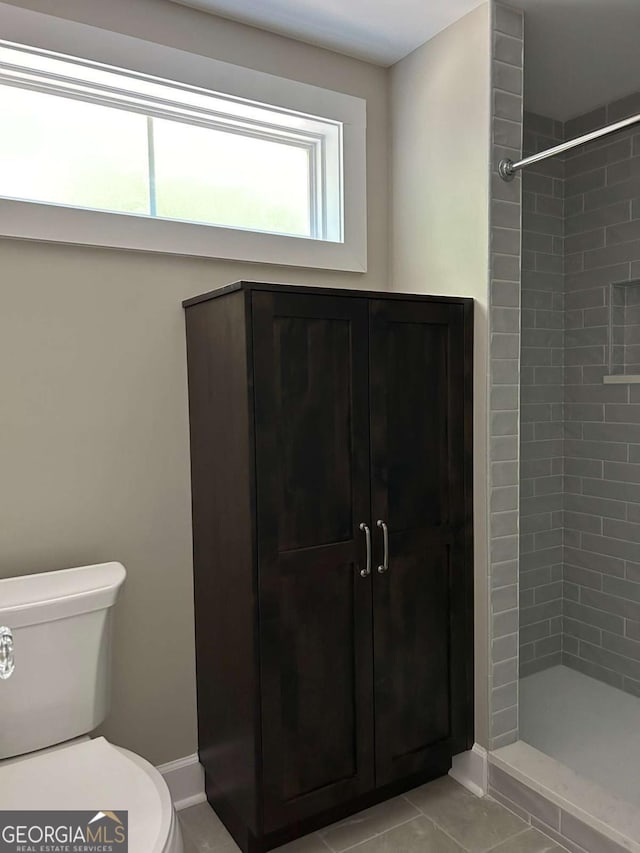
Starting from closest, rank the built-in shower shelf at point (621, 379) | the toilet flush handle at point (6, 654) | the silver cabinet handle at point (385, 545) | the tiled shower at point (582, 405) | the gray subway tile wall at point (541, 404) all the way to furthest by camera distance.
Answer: the toilet flush handle at point (6, 654)
the silver cabinet handle at point (385, 545)
the built-in shower shelf at point (621, 379)
the tiled shower at point (582, 405)
the gray subway tile wall at point (541, 404)

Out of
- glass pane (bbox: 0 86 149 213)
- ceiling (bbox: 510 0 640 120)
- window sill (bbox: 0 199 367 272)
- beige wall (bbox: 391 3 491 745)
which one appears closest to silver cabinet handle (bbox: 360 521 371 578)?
beige wall (bbox: 391 3 491 745)

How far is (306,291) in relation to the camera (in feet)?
5.93

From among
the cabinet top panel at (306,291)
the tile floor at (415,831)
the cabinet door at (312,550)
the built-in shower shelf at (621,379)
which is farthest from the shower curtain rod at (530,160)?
the tile floor at (415,831)

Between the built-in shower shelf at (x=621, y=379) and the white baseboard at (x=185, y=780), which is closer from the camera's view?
the white baseboard at (x=185, y=780)

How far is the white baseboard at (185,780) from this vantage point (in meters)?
2.12

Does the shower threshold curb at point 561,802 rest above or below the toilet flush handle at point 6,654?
below

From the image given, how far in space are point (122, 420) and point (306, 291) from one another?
70 cm

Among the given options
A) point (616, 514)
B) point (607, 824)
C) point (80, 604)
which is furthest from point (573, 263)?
point (80, 604)

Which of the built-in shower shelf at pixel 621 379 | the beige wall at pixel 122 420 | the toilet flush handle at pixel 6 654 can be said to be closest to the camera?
the toilet flush handle at pixel 6 654

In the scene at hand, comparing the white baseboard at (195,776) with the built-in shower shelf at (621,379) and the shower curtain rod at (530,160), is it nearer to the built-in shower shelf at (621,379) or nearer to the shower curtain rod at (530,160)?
the built-in shower shelf at (621,379)

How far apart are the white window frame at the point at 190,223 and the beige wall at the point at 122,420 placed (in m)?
0.04

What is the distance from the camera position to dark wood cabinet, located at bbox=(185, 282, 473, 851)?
1.80 m

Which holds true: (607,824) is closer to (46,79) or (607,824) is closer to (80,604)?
(80,604)

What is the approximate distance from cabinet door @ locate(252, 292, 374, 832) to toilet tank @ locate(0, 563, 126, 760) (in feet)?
1.44
